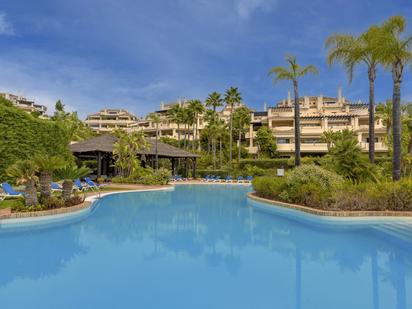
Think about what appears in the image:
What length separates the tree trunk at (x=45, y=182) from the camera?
1195 centimetres

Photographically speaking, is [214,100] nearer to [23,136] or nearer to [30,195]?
[23,136]

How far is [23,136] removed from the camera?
19.8 meters

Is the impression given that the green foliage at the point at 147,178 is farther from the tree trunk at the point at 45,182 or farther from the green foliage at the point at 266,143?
the green foliage at the point at 266,143

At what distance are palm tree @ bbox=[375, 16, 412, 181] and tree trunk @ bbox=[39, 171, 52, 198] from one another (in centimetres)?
1536

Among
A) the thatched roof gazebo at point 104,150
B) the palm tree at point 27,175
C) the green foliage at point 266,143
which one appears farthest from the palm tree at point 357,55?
the green foliage at point 266,143

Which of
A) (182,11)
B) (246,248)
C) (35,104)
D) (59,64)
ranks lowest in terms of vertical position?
(246,248)

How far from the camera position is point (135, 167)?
29.7m

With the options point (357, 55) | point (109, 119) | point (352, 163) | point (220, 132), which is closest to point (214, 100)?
point (220, 132)

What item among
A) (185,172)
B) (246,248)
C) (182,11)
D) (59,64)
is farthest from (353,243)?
(185,172)

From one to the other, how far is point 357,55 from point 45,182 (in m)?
17.9

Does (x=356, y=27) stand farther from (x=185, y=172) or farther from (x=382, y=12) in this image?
(x=185, y=172)

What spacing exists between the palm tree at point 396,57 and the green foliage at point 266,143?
109 ft

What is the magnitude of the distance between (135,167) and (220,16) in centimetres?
1728

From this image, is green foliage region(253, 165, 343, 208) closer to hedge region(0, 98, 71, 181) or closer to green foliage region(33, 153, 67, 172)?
green foliage region(33, 153, 67, 172)
